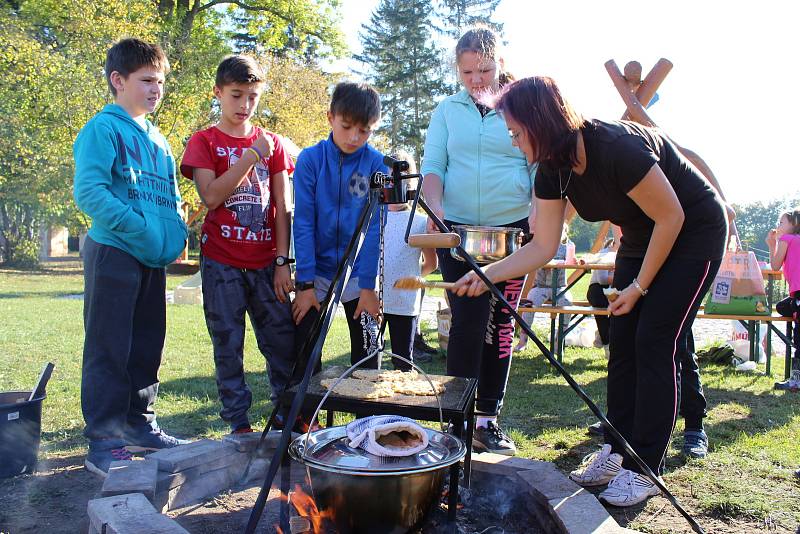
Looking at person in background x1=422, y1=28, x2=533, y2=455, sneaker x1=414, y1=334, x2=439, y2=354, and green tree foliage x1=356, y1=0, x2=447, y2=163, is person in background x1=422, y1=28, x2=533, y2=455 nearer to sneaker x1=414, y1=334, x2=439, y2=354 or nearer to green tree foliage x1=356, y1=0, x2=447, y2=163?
sneaker x1=414, y1=334, x2=439, y2=354

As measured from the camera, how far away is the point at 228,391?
325 centimetres

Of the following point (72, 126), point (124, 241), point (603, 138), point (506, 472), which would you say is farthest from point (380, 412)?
point (72, 126)

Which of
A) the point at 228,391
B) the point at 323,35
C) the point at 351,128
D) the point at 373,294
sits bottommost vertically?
the point at 228,391

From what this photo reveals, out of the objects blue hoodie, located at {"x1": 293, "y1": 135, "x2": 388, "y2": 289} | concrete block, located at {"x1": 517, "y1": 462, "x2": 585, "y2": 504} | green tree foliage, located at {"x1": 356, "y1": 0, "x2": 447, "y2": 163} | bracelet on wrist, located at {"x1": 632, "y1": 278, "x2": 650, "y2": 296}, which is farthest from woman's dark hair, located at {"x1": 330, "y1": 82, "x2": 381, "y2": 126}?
green tree foliage, located at {"x1": 356, "y1": 0, "x2": 447, "y2": 163}

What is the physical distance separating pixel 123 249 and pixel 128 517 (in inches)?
57.5

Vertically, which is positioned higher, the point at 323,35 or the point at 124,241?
the point at 323,35

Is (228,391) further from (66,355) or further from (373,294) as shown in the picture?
(66,355)

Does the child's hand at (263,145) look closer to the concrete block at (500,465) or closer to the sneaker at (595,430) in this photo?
the concrete block at (500,465)

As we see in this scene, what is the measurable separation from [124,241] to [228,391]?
2.96 ft

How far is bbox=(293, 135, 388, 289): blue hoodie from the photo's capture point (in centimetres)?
320

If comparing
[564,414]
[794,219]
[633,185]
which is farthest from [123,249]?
[794,219]

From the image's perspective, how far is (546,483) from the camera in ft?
8.46

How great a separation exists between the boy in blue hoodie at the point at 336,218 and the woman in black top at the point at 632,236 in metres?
0.70

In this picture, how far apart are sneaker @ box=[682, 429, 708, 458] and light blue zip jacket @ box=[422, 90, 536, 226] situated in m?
1.57
